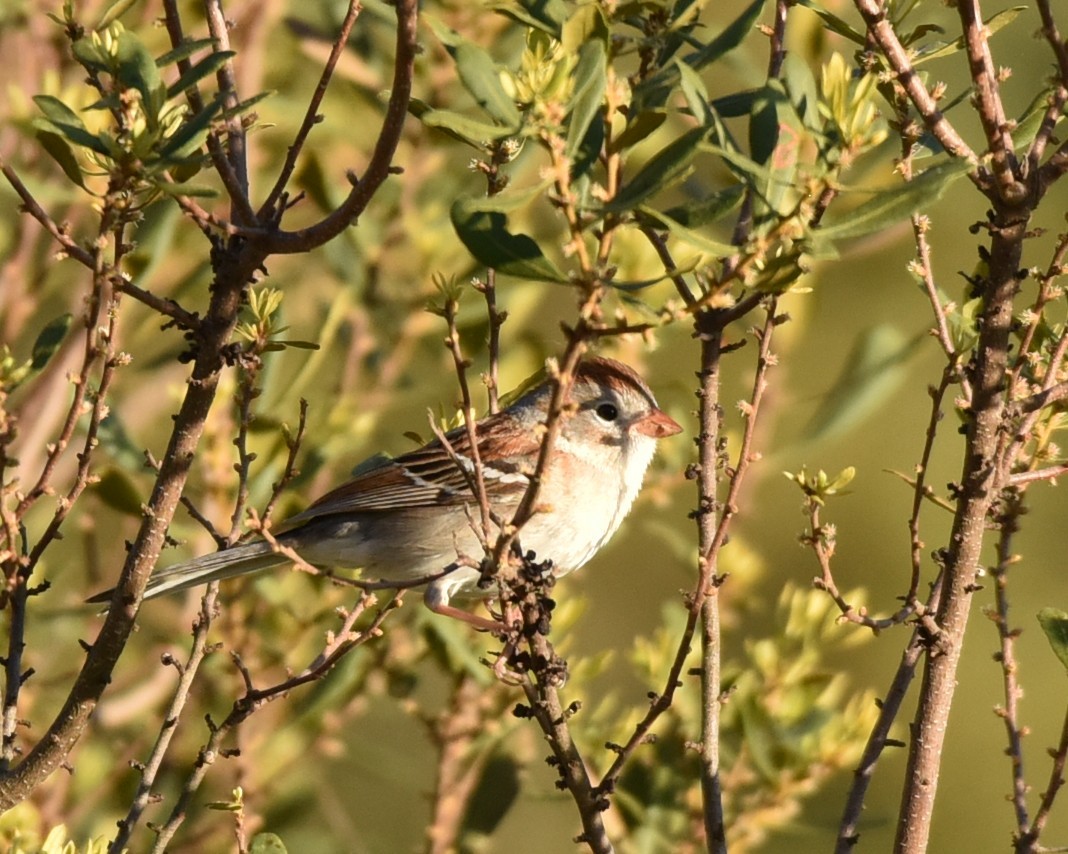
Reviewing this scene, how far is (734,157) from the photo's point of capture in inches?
62.7

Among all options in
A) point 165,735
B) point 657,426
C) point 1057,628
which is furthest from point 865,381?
point 165,735

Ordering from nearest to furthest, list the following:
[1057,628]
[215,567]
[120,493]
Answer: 1. [1057,628]
2. [215,567]
3. [120,493]

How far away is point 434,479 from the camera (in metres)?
3.88

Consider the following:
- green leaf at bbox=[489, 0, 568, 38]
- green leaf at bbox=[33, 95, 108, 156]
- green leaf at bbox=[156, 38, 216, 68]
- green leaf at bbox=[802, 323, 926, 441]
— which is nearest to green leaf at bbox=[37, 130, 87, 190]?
green leaf at bbox=[33, 95, 108, 156]

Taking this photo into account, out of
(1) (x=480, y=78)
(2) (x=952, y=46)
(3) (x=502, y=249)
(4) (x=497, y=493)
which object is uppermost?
(4) (x=497, y=493)

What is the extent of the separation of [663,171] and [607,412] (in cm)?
224

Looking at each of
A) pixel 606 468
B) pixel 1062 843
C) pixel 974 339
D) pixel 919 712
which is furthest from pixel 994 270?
pixel 1062 843

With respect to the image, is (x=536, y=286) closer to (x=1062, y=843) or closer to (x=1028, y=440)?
(x=1028, y=440)

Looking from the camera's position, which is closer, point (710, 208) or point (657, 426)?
point (710, 208)

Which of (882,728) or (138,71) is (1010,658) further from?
(138,71)

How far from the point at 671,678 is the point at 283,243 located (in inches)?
32.3

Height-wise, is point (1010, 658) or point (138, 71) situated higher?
point (138, 71)

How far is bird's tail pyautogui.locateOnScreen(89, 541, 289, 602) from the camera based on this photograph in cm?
319

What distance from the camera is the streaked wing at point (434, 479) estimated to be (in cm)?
368
